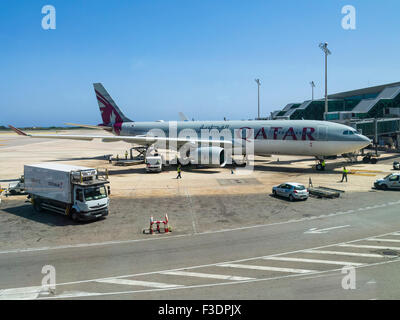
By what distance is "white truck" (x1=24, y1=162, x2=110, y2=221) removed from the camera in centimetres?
2203

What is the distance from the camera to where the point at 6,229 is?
69.5 ft

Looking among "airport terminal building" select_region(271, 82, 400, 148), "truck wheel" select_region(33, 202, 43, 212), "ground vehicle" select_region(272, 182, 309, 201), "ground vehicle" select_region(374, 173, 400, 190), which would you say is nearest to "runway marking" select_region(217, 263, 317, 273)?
"ground vehicle" select_region(272, 182, 309, 201)

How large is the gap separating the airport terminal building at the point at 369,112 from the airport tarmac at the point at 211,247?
3154cm

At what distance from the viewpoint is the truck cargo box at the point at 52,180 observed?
2252 cm

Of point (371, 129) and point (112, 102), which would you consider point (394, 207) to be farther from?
point (112, 102)

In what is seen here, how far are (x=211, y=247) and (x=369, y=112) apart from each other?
72.5 meters

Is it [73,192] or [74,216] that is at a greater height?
[73,192]

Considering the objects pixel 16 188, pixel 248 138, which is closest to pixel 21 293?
pixel 16 188

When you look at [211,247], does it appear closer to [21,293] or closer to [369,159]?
[21,293]

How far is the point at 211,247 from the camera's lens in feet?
57.6

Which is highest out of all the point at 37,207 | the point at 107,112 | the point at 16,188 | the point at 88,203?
the point at 107,112

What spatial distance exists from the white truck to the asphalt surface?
4537 millimetres

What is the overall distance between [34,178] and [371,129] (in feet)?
193

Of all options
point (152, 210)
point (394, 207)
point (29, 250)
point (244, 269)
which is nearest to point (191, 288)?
point (244, 269)
